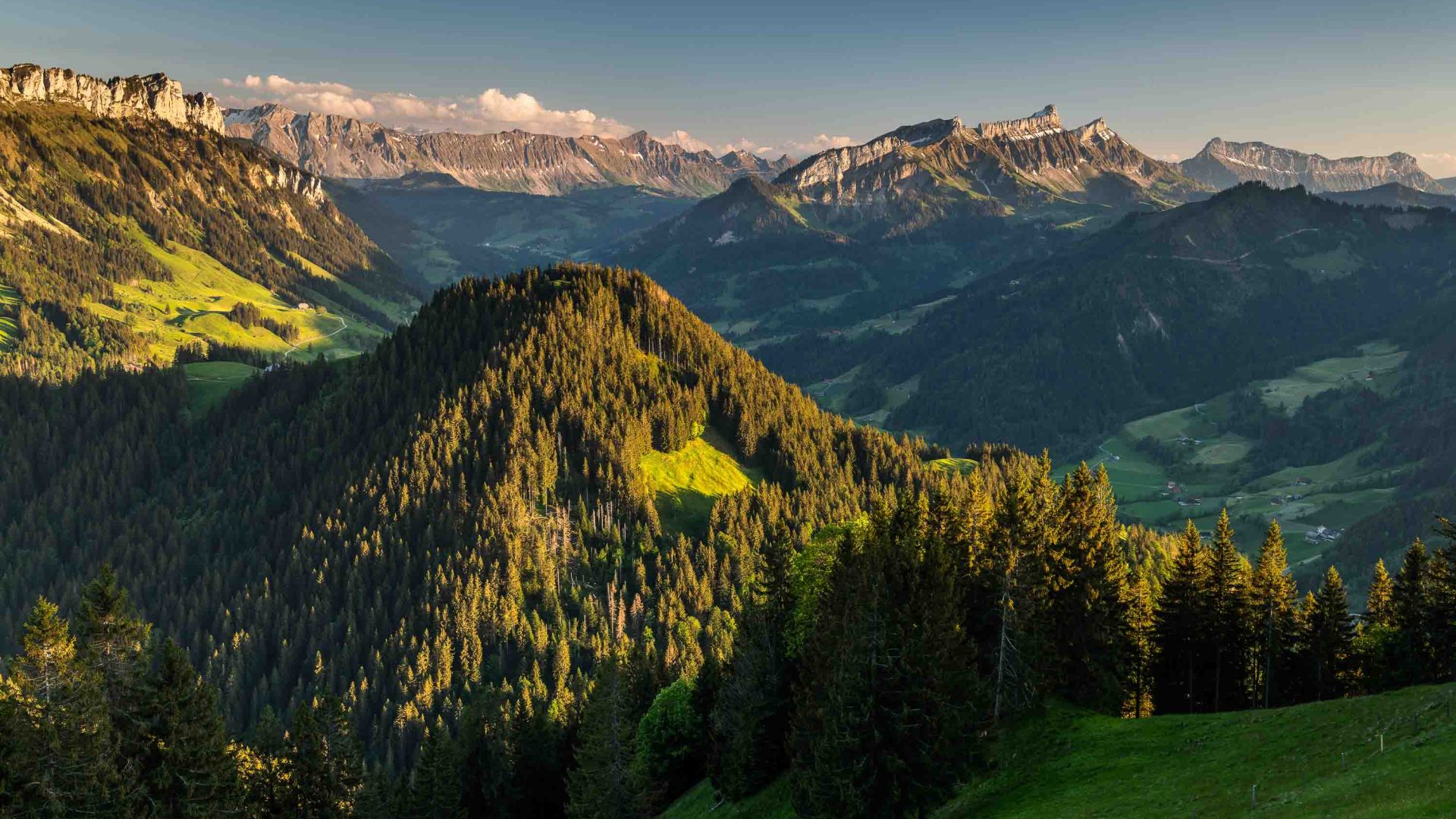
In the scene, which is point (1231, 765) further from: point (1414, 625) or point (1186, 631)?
point (1414, 625)

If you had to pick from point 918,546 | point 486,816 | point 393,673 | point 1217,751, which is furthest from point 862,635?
point 393,673

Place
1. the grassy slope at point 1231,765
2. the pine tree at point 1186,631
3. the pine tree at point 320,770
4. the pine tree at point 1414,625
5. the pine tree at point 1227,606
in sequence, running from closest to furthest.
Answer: the grassy slope at point 1231,765 → the pine tree at point 1414,625 → the pine tree at point 320,770 → the pine tree at point 1227,606 → the pine tree at point 1186,631

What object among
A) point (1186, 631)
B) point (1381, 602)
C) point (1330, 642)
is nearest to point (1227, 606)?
point (1186, 631)

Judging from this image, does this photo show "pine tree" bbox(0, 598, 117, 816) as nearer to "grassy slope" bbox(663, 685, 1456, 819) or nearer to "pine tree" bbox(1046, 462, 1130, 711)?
"grassy slope" bbox(663, 685, 1456, 819)

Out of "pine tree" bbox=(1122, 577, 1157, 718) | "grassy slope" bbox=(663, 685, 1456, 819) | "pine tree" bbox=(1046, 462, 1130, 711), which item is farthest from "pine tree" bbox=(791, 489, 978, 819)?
"pine tree" bbox=(1122, 577, 1157, 718)

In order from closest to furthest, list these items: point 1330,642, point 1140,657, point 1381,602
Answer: point 1140,657, point 1330,642, point 1381,602

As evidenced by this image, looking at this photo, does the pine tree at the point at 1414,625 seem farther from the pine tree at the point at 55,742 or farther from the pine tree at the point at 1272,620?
the pine tree at the point at 55,742

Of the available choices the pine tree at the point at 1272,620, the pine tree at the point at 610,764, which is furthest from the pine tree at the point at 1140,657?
the pine tree at the point at 610,764
